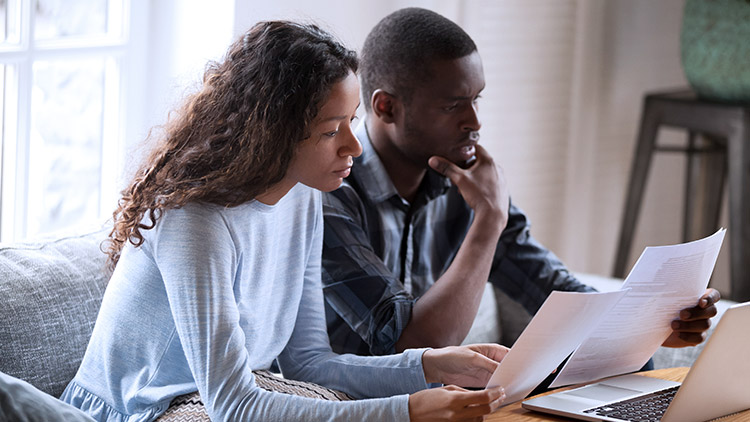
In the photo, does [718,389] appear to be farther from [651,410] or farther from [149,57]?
[149,57]

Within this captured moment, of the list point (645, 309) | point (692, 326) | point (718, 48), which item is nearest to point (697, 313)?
point (692, 326)

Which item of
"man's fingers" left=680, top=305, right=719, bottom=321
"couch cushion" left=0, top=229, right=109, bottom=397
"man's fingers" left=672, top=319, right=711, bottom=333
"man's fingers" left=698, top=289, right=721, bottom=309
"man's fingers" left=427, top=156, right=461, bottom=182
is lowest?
"couch cushion" left=0, top=229, right=109, bottom=397

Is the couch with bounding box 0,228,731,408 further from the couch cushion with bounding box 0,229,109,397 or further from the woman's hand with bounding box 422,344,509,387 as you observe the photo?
the woman's hand with bounding box 422,344,509,387

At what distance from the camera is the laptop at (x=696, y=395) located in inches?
46.3

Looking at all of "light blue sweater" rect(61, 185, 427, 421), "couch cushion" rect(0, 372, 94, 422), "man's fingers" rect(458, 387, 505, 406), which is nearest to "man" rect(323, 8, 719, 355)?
"light blue sweater" rect(61, 185, 427, 421)

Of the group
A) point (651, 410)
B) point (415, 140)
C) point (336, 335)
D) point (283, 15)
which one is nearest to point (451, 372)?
point (651, 410)

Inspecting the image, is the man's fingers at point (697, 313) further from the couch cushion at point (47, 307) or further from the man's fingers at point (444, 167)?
the couch cushion at point (47, 307)

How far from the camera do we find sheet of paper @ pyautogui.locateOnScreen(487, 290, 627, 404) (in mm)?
1117

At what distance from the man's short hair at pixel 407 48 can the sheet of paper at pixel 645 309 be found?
0.56 m

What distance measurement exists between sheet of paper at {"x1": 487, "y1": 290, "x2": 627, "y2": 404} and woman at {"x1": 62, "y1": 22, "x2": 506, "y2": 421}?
46 millimetres

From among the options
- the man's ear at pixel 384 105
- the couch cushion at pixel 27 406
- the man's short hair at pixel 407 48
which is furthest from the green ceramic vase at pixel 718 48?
the couch cushion at pixel 27 406

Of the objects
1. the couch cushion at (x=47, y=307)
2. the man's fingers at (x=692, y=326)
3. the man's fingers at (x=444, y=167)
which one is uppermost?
the man's fingers at (x=444, y=167)

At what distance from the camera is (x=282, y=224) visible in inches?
56.4

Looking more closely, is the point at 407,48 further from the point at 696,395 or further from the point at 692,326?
the point at 696,395
